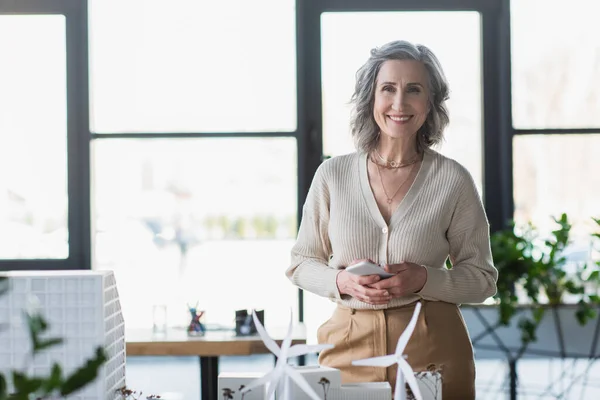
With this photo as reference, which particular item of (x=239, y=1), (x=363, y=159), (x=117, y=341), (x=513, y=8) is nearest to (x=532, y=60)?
(x=513, y=8)

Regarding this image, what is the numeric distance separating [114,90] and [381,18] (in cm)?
156

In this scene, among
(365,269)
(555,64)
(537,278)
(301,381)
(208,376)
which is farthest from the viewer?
(555,64)

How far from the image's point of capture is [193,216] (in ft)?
15.4

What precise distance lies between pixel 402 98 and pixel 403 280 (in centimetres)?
47

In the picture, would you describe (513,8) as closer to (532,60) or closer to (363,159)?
(532,60)

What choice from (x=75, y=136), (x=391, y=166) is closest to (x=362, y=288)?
(x=391, y=166)

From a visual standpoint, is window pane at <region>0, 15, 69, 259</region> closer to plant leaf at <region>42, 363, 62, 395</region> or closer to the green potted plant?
the green potted plant

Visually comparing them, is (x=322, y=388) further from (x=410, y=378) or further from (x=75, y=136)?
(x=75, y=136)

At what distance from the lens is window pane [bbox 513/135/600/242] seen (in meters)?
4.73

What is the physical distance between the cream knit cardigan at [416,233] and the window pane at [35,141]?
2781 mm

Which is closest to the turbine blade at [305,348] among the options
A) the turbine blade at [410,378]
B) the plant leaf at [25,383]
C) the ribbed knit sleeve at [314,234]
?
the turbine blade at [410,378]

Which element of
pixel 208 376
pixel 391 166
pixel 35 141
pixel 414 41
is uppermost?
pixel 414 41

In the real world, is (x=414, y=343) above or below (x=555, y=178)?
below

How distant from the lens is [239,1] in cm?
468
